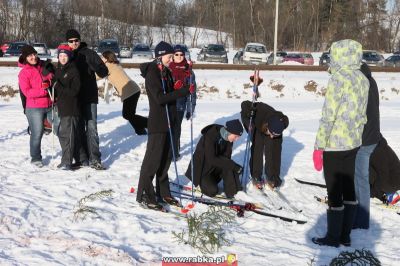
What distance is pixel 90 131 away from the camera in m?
6.86

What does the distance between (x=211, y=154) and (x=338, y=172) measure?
73.7 inches

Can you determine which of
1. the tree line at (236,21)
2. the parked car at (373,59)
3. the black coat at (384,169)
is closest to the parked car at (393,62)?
the parked car at (373,59)

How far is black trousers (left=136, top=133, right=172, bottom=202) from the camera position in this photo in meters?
5.20

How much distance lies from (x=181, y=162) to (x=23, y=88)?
248 centimetres

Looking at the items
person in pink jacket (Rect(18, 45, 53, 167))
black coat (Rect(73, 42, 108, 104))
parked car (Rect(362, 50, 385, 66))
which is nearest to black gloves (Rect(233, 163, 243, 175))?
black coat (Rect(73, 42, 108, 104))

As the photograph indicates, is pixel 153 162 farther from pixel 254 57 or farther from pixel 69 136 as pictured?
pixel 254 57

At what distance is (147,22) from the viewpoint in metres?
60.0

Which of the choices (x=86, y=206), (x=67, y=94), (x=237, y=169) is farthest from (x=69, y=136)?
(x=237, y=169)

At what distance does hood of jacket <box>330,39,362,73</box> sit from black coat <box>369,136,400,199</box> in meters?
1.72

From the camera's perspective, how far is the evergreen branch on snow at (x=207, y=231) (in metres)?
4.22

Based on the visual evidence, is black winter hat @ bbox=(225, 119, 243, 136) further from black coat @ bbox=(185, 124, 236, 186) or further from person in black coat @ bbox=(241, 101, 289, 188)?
person in black coat @ bbox=(241, 101, 289, 188)

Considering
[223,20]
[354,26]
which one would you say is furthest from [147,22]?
[354,26]

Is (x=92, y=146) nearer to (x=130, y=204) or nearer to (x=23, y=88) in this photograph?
(x=23, y=88)

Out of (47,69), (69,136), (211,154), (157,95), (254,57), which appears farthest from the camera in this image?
(254,57)
